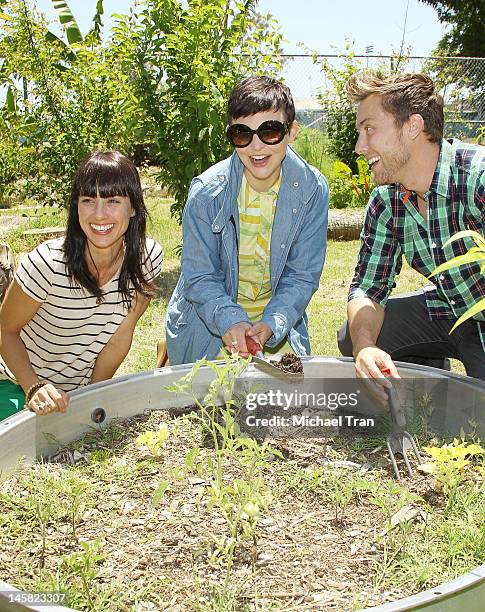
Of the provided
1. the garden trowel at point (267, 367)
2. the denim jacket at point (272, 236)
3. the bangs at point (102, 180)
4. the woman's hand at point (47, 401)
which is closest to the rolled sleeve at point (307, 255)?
the denim jacket at point (272, 236)

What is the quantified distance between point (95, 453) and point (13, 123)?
5054 mm

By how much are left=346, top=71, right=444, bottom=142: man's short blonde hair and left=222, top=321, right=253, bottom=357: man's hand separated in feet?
3.01

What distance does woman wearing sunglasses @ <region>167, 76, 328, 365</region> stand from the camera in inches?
106

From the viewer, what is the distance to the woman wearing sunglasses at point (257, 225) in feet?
8.81

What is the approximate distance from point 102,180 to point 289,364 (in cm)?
97

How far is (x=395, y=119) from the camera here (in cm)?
255

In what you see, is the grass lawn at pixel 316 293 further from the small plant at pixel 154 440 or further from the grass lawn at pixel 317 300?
the small plant at pixel 154 440

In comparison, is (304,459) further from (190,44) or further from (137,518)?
(190,44)

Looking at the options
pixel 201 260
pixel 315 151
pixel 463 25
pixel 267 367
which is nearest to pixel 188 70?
pixel 201 260

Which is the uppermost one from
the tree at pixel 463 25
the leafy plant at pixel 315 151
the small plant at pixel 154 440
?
the tree at pixel 463 25

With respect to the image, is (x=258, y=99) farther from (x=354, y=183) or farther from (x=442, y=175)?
(x=354, y=183)

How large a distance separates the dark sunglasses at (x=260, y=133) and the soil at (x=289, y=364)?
2.95 ft

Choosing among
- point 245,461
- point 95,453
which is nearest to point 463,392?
point 245,461

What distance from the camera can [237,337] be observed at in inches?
94.7
